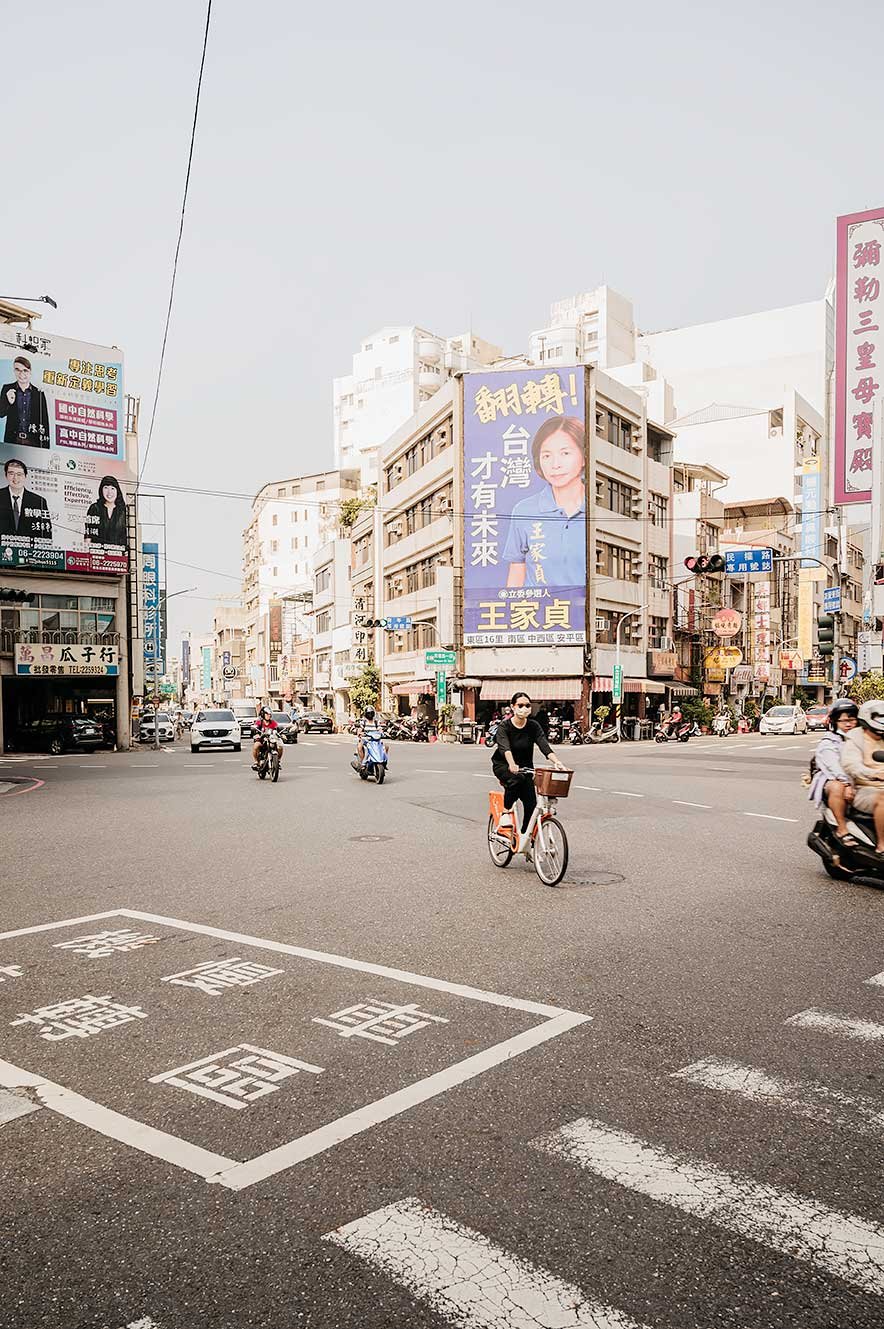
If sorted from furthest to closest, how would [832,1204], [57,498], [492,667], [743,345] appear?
[743,345] < [492,667] < [57,498] < [832,1204]

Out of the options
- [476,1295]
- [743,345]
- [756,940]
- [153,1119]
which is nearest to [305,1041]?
[153,1119]

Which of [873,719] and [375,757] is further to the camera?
[375,757]

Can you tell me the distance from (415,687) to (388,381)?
46712 mm

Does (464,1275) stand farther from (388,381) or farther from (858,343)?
(388,381)

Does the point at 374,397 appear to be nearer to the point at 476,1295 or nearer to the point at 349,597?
the point at 349,597

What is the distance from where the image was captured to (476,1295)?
9.03ft

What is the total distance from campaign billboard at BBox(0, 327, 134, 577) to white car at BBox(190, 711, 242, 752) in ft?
27.8

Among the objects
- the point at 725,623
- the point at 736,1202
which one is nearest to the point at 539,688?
the point at 725,623

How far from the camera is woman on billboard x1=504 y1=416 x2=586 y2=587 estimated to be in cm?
4644

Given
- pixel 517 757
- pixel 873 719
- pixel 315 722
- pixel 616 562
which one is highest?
pixel 616 562

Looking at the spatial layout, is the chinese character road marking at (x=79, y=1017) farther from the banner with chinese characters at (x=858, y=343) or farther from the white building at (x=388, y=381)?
the white building at (x=388, y=381)

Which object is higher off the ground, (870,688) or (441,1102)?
(870,688)

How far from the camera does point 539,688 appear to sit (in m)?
46.2

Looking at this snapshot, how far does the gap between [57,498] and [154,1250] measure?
132ft
